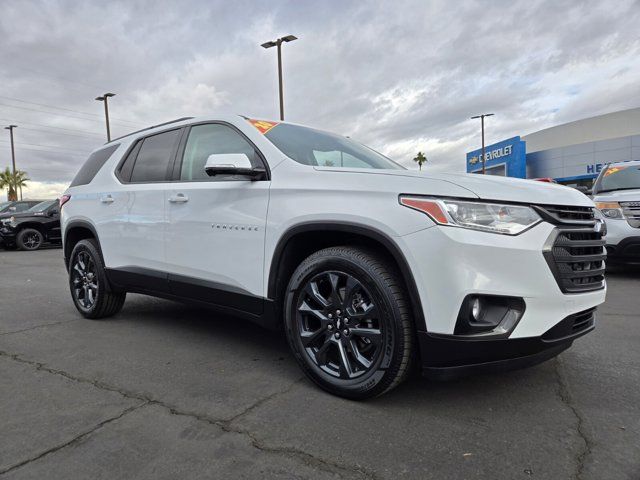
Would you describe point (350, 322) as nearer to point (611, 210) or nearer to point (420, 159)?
point (611, 210)

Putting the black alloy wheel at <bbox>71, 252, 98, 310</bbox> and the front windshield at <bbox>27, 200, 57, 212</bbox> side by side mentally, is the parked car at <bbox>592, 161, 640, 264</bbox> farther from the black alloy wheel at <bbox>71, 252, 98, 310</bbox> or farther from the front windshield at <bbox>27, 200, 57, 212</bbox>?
the front windshield at <bbox>27, 200, 57, 212</bbox>

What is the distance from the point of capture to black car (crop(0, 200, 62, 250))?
1395 centimetres

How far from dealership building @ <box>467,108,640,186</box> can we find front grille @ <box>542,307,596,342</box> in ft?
114

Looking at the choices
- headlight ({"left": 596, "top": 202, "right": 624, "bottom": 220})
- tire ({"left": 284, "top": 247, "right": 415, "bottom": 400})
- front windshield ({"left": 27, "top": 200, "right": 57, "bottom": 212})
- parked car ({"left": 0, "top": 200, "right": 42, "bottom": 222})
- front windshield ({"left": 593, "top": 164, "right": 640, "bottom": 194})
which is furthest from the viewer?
parked car ({"left": 0, "top": 200, "right": 42, "bottom": 222})

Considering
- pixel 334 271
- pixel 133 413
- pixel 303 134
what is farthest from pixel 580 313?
pixel 133 413

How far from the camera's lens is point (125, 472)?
201 centimetres

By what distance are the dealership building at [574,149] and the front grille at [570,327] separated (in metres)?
34.8

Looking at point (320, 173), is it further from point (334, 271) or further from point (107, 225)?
point (107, 225)

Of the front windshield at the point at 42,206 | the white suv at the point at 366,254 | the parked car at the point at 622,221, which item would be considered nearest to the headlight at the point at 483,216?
the white suv at the point at 366,254

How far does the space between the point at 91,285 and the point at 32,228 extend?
11.6 meters

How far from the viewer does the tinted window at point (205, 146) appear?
338 cm

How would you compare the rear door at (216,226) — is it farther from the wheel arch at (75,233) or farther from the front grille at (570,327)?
the front grille at (570,327)

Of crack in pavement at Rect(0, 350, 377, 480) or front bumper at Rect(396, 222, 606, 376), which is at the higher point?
front bumper at Rect(396, 222, 606, 376)

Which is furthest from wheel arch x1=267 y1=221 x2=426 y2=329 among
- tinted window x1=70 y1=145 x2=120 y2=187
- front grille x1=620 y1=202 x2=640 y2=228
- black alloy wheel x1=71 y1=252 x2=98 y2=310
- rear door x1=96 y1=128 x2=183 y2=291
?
front grille x1=620 y1=202 x2=640 y2=228
